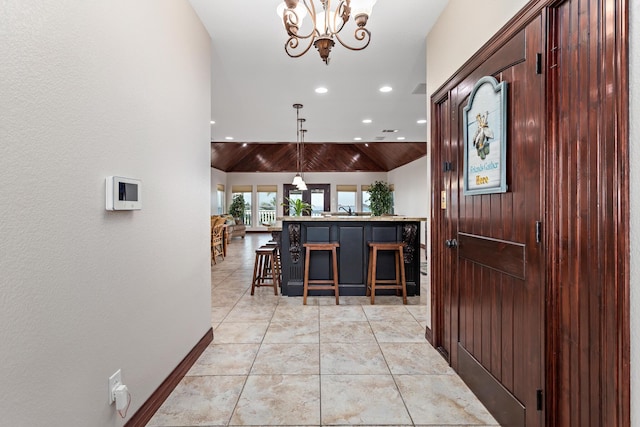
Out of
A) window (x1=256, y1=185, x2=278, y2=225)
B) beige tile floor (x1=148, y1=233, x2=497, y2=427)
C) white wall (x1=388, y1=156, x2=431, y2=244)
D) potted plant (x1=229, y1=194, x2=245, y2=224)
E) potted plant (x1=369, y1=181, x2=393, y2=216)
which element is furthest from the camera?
window (x1=256, y1=185, x2=278, y2=225)

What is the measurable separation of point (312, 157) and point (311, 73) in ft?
29.1

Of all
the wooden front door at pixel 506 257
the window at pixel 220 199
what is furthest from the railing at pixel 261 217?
the wooden front door at pixel 506 257

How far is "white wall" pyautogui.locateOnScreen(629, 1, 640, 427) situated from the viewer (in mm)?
1023

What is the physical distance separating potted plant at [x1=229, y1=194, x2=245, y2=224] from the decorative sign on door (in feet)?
38.2

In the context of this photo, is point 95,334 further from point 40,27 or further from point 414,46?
point 414,46

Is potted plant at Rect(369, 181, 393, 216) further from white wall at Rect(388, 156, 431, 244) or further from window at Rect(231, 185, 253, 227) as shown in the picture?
window at Rect(231, 185, 253, 227)

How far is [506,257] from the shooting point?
1.72 m

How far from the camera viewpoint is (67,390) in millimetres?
1239

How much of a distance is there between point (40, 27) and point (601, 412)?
2.26 m

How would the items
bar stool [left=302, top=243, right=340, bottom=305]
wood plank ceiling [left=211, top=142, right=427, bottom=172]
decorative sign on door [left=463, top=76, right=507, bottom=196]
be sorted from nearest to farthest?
decorative sign on door [left=463, top=76, right=507, bottom=196] → bar stool [left=302, top=243, right=340, bottom=305] → wood plank ceiling [left=211, top=142, right=427, bottom=172]

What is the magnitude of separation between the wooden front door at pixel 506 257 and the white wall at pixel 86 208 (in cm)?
183

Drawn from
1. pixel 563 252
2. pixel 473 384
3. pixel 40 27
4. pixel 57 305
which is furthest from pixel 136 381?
pixel 563 252

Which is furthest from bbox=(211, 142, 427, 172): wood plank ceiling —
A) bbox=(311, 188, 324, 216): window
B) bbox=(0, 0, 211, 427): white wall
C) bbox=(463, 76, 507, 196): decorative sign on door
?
bbox=(0, 0, 211, 427): white wall

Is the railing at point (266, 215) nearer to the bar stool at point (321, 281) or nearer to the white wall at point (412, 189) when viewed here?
the white wall at point (412, 189)
